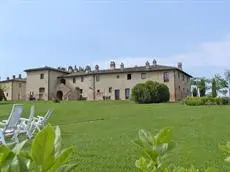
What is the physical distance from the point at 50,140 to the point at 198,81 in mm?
85907

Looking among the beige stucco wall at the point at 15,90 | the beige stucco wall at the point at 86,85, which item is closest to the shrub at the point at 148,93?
the beige stucco wall at the point at 86,85

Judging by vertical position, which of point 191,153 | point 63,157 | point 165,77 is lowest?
point 191,153

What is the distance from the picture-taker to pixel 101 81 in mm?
67125

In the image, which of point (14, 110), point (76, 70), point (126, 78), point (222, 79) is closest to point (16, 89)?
point (76, 70)

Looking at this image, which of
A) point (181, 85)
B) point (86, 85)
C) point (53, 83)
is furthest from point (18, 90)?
point (181, 85)

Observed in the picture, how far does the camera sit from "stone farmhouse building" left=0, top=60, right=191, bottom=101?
63.8m

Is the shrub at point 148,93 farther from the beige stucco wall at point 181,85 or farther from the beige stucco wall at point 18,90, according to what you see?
the beige stucco wall at point 18,90

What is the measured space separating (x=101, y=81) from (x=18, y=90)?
24762mm

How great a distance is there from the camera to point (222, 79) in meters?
83.7

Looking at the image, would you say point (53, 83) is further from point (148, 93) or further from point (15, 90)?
point (148, 93)

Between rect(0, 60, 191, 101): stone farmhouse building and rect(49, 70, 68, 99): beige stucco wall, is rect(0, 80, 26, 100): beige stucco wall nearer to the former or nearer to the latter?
rect(0, 60, 191, 101): stone farmhouse building

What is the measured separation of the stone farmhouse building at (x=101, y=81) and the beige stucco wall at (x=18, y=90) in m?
10.1

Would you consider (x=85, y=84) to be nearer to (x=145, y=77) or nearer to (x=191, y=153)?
(x=145, y=77)

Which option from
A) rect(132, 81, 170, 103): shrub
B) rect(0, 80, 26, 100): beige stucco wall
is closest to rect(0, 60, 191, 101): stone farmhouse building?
rect(0, 80, 26, 100): beige stucco wall
